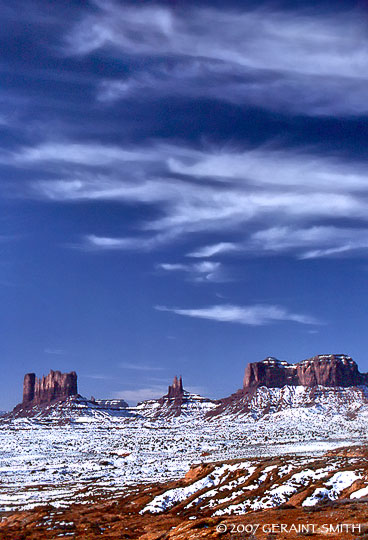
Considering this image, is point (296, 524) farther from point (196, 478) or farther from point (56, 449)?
point (56, 449)

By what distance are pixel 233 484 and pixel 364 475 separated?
10940mm

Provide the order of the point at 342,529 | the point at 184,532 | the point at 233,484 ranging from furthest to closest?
the point at 233,484 < the point at 184,532 < the point at 342,529

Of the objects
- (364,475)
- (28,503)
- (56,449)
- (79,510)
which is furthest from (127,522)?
(56,449)

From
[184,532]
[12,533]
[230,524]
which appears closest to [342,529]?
[230,524]

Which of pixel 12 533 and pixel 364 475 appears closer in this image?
pixel 12 533

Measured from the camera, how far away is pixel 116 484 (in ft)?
170

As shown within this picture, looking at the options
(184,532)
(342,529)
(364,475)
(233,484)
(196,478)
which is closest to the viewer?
(342,529)

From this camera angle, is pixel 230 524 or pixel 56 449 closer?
pixel 230 524

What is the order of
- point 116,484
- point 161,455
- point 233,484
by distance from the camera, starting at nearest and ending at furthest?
point 233,484, point 116,484, point 161,455

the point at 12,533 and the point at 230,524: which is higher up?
the point at 230,524

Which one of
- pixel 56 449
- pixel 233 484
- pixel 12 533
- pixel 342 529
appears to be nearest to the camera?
pixel 342 529

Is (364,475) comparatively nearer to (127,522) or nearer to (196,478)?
(196,478)

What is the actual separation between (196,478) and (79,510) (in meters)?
11.2

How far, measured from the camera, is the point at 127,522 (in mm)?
32219
